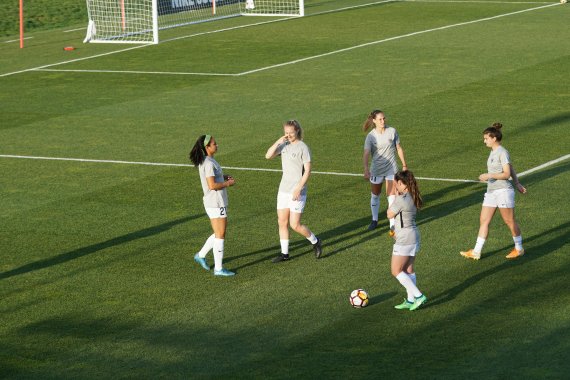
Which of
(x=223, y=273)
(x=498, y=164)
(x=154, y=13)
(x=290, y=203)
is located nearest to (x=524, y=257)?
(x=498, y=164)

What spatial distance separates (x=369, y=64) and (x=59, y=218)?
1750 cm

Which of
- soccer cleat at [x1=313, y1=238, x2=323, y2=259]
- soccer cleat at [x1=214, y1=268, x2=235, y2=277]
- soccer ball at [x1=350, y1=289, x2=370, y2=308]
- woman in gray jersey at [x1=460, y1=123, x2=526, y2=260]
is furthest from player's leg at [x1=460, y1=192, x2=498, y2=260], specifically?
soccer cleat at [x1=214, y1=268, x2=235, y2=277]

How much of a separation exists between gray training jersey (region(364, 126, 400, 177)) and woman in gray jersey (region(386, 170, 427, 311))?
3975mm

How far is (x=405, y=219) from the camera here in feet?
46.1

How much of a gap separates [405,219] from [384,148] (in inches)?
163

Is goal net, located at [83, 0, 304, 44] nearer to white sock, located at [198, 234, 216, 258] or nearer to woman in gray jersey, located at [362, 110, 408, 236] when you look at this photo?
woman in gray jersey, located at [362, 110, 408, 236]

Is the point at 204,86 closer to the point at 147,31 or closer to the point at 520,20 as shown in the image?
the point at 147,31

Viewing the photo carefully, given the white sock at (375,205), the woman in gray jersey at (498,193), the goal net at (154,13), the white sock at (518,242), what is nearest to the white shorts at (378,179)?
the white sock at (375,205)

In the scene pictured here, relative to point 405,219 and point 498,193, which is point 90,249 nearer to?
point 405,219

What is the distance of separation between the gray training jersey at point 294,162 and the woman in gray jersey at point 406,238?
2.37 m

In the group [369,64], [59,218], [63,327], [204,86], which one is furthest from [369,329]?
[369,64]

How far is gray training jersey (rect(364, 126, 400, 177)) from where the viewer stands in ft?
59.2

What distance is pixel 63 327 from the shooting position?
45.4ft

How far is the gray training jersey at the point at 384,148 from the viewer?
18.0m
